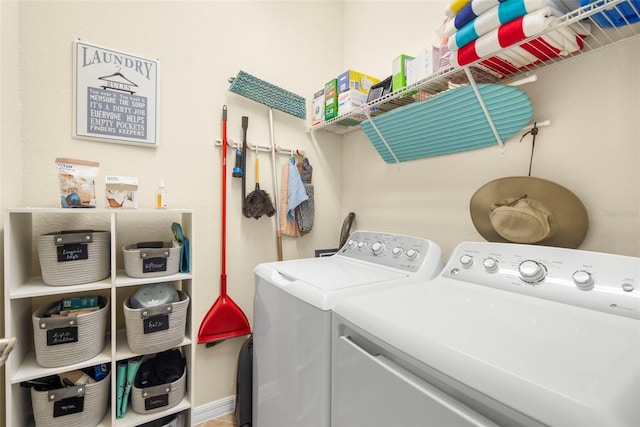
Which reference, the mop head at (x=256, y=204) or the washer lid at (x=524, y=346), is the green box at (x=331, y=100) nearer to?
the mop head at (x=256, y=204)

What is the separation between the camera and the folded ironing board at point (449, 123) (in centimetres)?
114

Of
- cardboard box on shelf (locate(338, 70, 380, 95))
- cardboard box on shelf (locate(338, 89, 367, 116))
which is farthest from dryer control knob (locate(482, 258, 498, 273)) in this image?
cardboard box on shelf (locate(338, 70, 380, 95))

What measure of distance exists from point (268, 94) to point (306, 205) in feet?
2.51

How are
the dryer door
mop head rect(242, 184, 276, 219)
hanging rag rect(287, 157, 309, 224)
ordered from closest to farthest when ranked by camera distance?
the dryer door
mop head rect(242, 184, 276, 219)
hanging rag rect(287, 157, 309, 224)

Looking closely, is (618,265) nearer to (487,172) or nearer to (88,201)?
(487,172)

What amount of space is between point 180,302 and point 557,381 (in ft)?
4.47

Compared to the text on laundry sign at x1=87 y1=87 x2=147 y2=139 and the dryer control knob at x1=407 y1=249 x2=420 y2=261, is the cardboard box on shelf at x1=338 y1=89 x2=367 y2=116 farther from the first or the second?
the text on laundry sign at x1=87 y1=87 x2=147 y2=139

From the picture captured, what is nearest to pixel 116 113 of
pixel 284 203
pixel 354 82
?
pixel 284 203

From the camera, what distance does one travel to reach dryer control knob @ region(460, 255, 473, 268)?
1103mm

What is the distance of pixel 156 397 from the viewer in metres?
1.33

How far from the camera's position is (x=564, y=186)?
1097mm

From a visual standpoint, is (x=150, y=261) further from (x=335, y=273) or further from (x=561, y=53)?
(x=561, y=53)

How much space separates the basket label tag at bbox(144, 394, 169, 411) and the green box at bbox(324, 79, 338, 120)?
1.76m

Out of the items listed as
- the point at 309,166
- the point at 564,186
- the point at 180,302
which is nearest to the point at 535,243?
the point at 564,186
